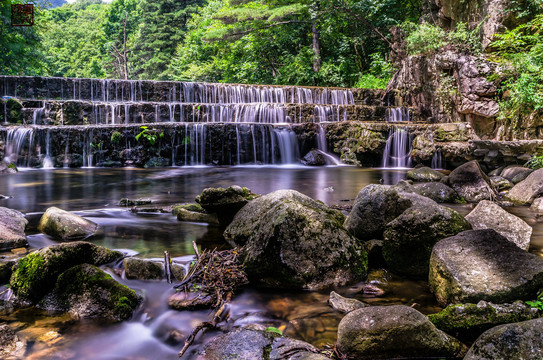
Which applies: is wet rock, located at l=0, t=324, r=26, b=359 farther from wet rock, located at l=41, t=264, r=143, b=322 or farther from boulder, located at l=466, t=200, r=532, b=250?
boulder, located at l=466, t=200, r=532, b=250

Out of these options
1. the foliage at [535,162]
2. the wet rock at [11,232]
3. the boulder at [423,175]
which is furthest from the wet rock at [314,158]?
the wet rock at [11,232]

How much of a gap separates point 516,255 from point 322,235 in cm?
136

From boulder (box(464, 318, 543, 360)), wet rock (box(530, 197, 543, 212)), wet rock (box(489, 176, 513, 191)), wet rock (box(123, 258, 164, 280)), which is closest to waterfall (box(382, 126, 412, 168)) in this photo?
wet rock (box(489, 176, 513, 191))

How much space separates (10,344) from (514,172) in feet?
Result: 29.7

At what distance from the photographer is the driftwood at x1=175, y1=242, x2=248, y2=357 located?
8.70ft

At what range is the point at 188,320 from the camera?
2.50m

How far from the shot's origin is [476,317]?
7.15ft

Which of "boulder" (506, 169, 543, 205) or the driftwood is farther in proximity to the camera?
"boulder" (506, 169, 543, 205)

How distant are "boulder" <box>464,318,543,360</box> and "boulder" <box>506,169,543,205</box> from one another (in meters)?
5.28

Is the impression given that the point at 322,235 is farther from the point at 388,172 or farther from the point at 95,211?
the point at 388,172

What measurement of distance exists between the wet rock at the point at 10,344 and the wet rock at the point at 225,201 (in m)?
2.61

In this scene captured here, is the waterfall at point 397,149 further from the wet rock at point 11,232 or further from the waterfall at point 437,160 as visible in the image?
the wet rock at point 11,232

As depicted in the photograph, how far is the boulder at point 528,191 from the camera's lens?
6.13 meters

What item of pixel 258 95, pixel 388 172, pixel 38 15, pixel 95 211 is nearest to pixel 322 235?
pixel 95 211
